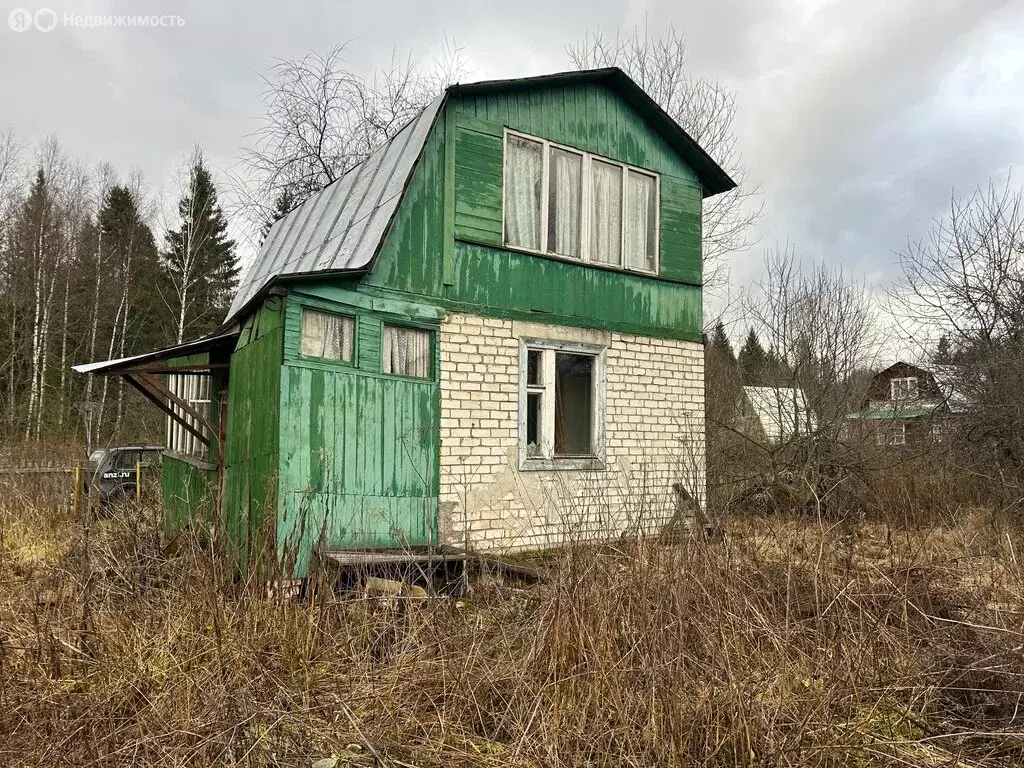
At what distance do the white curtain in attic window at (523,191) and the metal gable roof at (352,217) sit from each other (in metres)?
1.20

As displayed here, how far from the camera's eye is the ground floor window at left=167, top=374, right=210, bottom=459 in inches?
375

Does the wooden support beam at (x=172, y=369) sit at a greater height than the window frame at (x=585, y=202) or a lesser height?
lesser

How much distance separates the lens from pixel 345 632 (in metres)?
3.88

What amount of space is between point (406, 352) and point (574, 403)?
2.45 metres

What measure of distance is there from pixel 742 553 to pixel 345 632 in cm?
244

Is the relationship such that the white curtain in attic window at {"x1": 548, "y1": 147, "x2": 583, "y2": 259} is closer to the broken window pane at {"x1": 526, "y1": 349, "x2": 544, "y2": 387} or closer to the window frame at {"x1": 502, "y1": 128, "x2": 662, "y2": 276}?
the window frame at {"x1": 502, "y1": 128, "x2": 662, "y2": 276}

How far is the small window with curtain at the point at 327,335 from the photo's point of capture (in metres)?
6.68

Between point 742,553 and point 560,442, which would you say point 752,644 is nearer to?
point 742,553

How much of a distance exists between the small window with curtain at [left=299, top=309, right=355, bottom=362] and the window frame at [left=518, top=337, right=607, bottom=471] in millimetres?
2195

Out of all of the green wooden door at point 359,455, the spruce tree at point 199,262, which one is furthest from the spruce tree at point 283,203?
the green wooden door at point 359,455

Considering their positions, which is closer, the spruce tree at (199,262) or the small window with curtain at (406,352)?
the small window with curtain at (406,352)

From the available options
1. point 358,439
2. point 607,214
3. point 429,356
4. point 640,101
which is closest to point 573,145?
point 607,214

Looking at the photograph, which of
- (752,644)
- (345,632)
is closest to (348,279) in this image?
(345,632)

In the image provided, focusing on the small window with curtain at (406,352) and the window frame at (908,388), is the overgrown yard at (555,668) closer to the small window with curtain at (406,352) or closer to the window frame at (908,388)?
the small window with curtain at (406,352)
